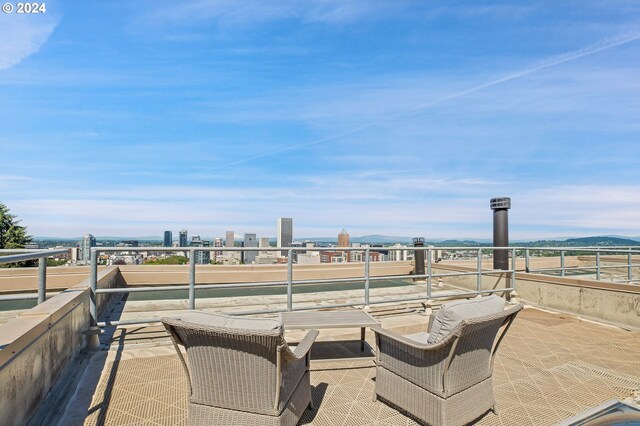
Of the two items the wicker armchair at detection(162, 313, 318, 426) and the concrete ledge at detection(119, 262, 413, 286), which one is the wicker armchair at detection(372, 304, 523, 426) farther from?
the concrete ledge at detection(119, 262, 413, 286)

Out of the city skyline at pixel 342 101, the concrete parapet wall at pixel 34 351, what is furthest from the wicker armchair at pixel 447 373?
the city skyline at pixel 342 101

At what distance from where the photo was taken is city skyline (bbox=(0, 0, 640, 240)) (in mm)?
8586

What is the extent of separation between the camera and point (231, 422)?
1966 millimetres

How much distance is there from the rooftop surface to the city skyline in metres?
4.26

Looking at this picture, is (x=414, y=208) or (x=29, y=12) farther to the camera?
(x=414, y=208)

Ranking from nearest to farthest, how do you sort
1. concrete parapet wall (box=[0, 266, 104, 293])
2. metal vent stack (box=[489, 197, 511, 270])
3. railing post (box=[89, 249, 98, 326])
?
railing post (box=[89, 249, 98, 326]) < concrete parapet wall (box=[0, 266, 104, 293]) < metal vent stack (box=[489, 197, 511, 270])

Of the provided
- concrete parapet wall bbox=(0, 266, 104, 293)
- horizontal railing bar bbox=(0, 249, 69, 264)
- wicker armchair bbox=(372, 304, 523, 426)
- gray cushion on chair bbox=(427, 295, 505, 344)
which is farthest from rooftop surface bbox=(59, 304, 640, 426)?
concrete parapet wall bbox=(0, 266, 104, 293)

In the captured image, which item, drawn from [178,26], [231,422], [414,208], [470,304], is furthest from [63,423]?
[414,208]

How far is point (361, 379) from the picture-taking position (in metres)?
3.19

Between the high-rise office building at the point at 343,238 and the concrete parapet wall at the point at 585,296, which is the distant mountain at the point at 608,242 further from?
the high-rise office building at the point at 343,238

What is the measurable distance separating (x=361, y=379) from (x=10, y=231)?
16.6m

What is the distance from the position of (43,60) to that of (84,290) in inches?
253

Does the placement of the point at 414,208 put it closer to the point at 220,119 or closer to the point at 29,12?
the point at 220,119

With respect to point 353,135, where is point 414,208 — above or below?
below
